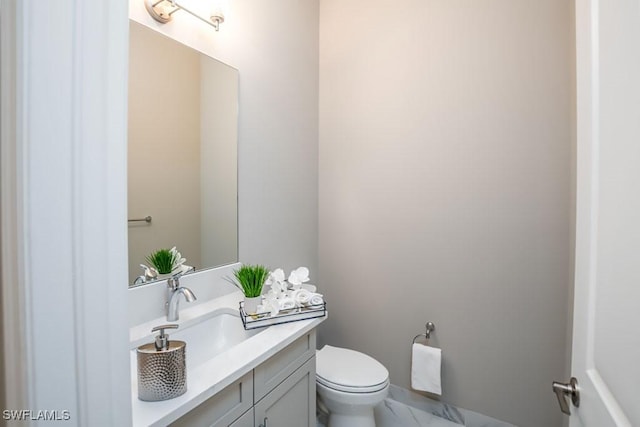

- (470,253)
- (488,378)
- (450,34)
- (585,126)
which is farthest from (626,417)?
(450,34)

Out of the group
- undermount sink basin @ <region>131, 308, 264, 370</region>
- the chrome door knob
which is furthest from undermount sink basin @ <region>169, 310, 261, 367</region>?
the chrome door knob

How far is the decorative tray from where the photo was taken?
1.18 metres

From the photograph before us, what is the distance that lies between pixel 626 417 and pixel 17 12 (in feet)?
3.49

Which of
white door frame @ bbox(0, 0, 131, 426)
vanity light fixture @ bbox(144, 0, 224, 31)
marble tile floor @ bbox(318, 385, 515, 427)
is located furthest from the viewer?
marble tile floor @ bbox(318, 385, 515, 427)

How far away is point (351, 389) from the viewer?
59.7 inches

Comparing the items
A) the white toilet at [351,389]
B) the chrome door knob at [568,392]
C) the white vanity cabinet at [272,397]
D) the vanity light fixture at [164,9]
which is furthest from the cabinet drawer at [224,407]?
the vanity light fixture at [164,9]

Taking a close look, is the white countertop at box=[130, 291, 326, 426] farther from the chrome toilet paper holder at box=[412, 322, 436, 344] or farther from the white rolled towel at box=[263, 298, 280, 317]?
the chrome toilet paper holder at box=[412, 322, 436, 344]

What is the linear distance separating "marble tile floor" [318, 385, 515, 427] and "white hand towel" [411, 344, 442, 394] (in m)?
0.16

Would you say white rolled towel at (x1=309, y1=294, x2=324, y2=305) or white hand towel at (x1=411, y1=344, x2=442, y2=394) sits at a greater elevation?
white rolled towel at (x1=309, y1=294, x2=324, y2=305)

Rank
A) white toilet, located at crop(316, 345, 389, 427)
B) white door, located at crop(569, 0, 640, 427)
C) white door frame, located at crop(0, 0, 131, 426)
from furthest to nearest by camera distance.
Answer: white toilet, located at crop(316, 345, 389, 427) < white door, located at crop(569, 0, 640, 427) < white door frame, located at crop(0, 0, 131, 426)

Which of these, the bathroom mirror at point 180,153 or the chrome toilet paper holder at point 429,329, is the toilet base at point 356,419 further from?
the bathroom mirror at point 180,153

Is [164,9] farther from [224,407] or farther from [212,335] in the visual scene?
[224,407]

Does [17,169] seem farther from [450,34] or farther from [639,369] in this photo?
[450,34]

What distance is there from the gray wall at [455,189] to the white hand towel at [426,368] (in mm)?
100
